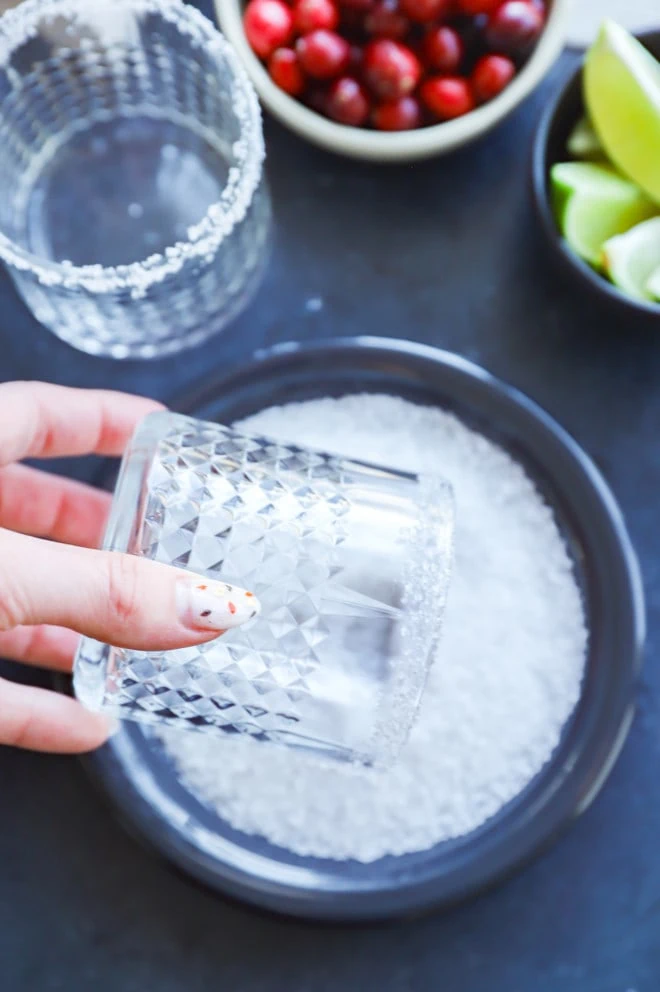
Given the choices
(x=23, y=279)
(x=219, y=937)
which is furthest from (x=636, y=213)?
(x=219, y=937)

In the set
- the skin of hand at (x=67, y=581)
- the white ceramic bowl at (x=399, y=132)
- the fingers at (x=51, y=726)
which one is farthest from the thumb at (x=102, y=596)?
the white ceramic bowl at (x=399, y=132)

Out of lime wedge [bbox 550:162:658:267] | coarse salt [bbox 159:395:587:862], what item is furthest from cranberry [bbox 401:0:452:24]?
coarse salt [bbox 159:395:587:862]

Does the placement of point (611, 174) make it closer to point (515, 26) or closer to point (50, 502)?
point (515, 26)

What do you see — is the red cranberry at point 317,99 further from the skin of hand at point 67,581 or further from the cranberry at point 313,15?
the skin of hand at point 67,581

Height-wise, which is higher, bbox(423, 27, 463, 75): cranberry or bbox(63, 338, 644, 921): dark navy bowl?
bbox(423, 27, 463, 75): cranberry

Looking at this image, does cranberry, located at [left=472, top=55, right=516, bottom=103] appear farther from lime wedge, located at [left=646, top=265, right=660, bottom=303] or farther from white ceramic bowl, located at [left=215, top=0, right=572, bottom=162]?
lime wedge, located at [left=646, top=265, right=660, bottom=303]
